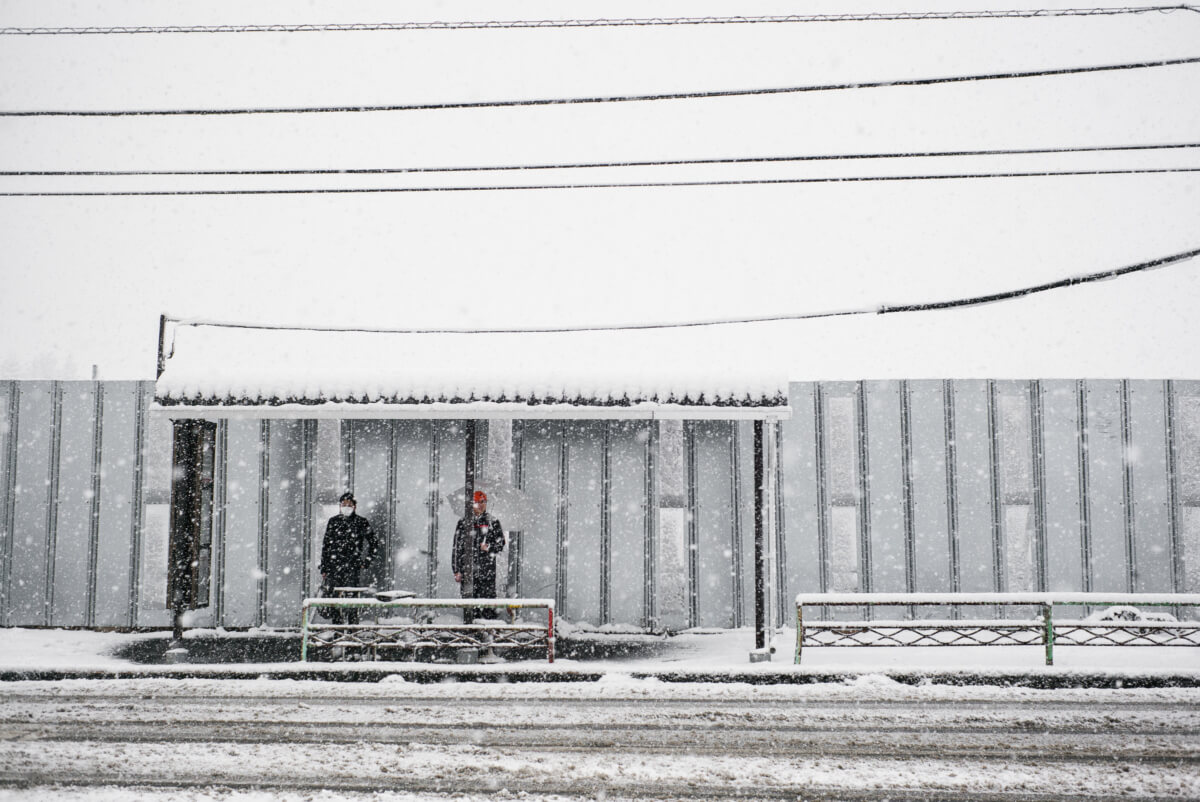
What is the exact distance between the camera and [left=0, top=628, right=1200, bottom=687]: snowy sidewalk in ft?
28.1

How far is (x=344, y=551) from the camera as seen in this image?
35.6ft

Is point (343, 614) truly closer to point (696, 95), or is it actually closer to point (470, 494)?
point (470, 494)

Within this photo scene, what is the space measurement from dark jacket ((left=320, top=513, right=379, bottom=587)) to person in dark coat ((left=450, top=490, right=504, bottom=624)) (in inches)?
49.9

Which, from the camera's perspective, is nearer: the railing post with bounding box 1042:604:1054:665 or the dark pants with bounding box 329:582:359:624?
the railing post with bounding box 1042:604:1054:665

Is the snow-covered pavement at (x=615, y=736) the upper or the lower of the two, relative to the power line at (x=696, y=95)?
lower

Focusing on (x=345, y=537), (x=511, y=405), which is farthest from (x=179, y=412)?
(x=511, y=405)

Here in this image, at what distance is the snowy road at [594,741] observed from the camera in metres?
5.38

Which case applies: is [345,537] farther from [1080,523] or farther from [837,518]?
[1080,523]

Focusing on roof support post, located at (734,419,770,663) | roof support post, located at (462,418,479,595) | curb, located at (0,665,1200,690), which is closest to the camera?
curb, located at (0,665,1200,690)

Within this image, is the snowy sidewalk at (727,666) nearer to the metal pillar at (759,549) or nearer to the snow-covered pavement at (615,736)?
the snow-covered pavement at (615,736)

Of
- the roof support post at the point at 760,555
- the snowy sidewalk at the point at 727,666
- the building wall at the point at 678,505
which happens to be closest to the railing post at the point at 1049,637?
the snowy sidewalk at the point at 727,666

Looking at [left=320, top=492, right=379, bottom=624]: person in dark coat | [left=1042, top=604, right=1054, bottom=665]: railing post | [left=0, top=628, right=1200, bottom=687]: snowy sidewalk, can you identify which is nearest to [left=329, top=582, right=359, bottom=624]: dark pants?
[left=320, top=492, right=379, bottom=624]: person in dark coat

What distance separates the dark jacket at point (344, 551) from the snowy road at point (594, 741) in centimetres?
243

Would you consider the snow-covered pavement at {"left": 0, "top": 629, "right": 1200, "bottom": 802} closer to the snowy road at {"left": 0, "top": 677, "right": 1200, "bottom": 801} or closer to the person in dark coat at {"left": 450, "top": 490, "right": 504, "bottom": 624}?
the snowy road at {"left": 0, "top": 677, "right": 1200, "bottom": 801}
